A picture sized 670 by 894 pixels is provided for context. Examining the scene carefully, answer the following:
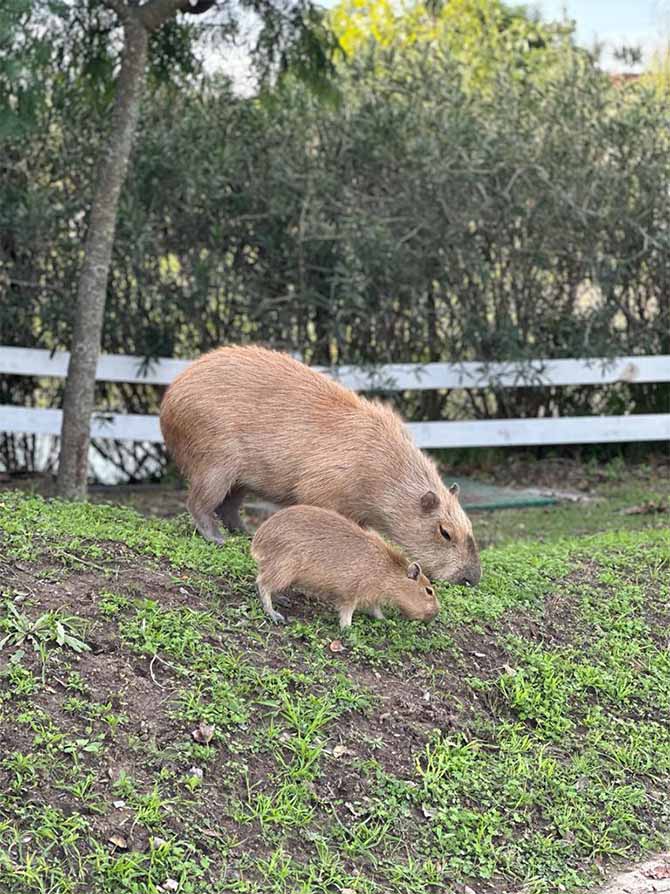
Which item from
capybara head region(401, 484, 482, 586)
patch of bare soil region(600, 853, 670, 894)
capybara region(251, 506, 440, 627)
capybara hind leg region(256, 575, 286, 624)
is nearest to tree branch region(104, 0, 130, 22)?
capybara head region(401, 484, 482, 586)

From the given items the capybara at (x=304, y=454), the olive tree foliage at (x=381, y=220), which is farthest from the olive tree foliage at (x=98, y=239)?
the capybara at (x=304, y=454)

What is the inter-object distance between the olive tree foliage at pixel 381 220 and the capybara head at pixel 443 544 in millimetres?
4873

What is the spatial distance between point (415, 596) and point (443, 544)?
1.51 ft

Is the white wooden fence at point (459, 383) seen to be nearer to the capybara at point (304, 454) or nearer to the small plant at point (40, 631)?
the capybara at point (304, 454)

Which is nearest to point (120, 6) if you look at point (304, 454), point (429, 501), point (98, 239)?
point (98, 239)

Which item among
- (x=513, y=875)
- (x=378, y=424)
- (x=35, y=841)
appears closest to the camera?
(x=35, y=841)

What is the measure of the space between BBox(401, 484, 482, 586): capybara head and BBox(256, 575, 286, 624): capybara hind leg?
2.63 feet

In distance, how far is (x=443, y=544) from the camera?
17.9ft

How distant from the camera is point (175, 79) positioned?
32.1 ft

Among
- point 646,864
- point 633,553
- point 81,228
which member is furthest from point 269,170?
point 646,864

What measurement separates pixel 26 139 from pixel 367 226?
2905 millimetres

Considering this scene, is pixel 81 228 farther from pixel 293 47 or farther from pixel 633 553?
pixel 633 553

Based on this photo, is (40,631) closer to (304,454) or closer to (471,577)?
(304,454)

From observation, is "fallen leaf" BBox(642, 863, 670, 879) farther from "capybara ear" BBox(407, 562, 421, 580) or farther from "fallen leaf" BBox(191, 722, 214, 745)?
"fallen leaf" BBox(191, 722, 214, 745)
